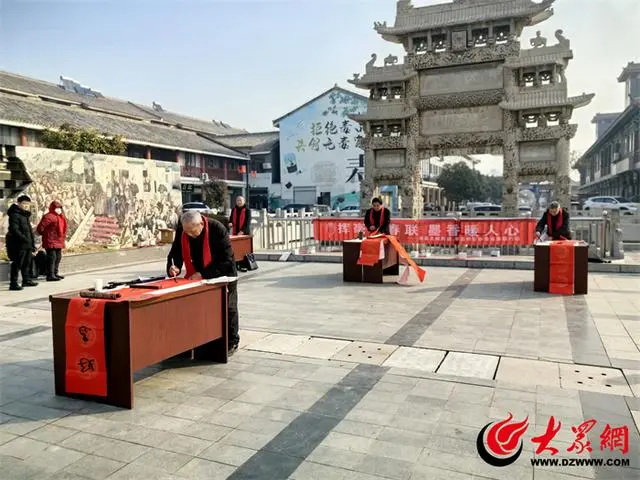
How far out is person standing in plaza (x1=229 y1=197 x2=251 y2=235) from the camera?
1125cm

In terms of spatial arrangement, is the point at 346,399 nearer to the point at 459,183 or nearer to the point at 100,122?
the point at 100,122

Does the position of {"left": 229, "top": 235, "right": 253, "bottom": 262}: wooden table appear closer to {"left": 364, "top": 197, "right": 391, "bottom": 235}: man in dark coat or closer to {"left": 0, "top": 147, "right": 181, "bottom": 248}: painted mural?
{"left": 364, "top": 197, "right": 391, "bottom": 235}: man in dark coat

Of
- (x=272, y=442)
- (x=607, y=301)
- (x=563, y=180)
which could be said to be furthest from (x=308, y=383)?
(x=563, y=180)

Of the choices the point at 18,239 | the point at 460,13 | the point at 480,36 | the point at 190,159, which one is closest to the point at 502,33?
the point at 480,36

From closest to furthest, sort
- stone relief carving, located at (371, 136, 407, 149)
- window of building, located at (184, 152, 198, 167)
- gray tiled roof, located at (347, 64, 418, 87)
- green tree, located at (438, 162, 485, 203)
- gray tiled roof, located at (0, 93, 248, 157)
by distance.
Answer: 1. gray tiled roof, located at (347, 64, 418, 87)
2. stone relief carving, located at (371, 136, 407, 149)
3. gray tiled roof, located at (0, 93, 248, 157)
4. window of building, located at (184, 152, 198, 167)
5. green tree, located at (438, 162, 485, 203)

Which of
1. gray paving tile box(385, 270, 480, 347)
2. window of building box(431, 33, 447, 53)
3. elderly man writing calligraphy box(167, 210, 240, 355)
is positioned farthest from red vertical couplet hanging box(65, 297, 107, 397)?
window of building box(431, 33, 447, 53)

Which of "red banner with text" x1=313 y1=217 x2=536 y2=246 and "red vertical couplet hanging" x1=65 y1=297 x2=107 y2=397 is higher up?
"red banner with text" x1=313 y1=217 x2=536 y2=246

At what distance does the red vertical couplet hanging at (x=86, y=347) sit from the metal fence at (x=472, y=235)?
31.1 feet

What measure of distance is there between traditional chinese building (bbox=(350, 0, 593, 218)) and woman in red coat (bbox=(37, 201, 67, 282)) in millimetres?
11118

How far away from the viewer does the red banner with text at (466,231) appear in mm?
12797

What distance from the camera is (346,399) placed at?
4082mm

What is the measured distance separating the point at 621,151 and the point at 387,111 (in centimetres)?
2489

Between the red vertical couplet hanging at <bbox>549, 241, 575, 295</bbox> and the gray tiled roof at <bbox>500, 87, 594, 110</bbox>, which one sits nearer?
the red vertical couplet hanging at <bbox>549, 241, 575, 295</bbox>

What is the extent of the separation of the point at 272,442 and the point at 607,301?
6450 mm
